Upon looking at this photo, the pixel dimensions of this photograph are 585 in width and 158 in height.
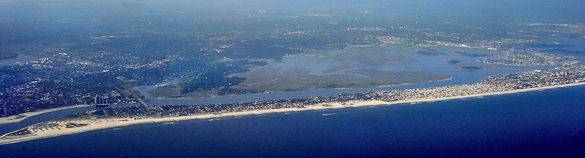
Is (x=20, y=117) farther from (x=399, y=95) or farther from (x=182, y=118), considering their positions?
(x=399, y=95)

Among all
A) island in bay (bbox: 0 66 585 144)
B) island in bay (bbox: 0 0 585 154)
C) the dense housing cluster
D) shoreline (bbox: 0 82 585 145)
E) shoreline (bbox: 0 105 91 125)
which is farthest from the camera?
island in bay (bbox: 0 0 585 154)

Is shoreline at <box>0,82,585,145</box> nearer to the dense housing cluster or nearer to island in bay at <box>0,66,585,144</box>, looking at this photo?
island in bay at <box>0,66,585,144</box>

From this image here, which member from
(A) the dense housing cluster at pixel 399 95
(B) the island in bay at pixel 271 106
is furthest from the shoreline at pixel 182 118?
(A) the dense housing cluster at pixel 399 95

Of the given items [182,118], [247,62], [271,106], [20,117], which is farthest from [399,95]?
[20,117]

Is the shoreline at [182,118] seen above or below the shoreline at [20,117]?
below

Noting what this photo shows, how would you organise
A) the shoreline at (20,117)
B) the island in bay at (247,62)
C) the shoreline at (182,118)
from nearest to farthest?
the shoreline at (182,118) → the shoreline at (20,117) → the island in bay at (247,62)

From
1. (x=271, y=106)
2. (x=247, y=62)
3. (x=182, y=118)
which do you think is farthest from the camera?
(x=247, y=62)

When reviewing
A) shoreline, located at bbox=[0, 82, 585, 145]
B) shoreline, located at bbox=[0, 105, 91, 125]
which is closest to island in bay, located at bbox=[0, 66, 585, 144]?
shoreline, located at bbox=[0, 82, 585, 145]

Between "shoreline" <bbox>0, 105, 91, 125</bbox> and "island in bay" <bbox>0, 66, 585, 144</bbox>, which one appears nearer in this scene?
"island in bay" <bbox>0, 66, 585, 144</bbox>

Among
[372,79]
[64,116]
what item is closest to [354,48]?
[372,79]

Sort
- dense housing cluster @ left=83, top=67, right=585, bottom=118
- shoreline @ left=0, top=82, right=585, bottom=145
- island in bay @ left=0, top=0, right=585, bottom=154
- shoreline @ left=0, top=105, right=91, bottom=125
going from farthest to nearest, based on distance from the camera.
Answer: island in bay @ left=0, top=0, right=585, bottom=154
dense housing cluster @ left=83, top=67, right=585, bottom=118
shoreline @ left=0, top=105, right=91, bottom=125
shoreline @ left=0, top=82, right=585, bottom=145

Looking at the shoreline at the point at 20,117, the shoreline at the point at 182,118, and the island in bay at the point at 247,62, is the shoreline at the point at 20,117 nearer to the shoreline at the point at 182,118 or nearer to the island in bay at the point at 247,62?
the island in bay at the point at 247,62

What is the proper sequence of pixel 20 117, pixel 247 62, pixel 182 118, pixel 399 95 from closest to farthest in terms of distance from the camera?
pixel 20 117 < pixel 182 118 < pixel 399 95 < pixel 247 62
